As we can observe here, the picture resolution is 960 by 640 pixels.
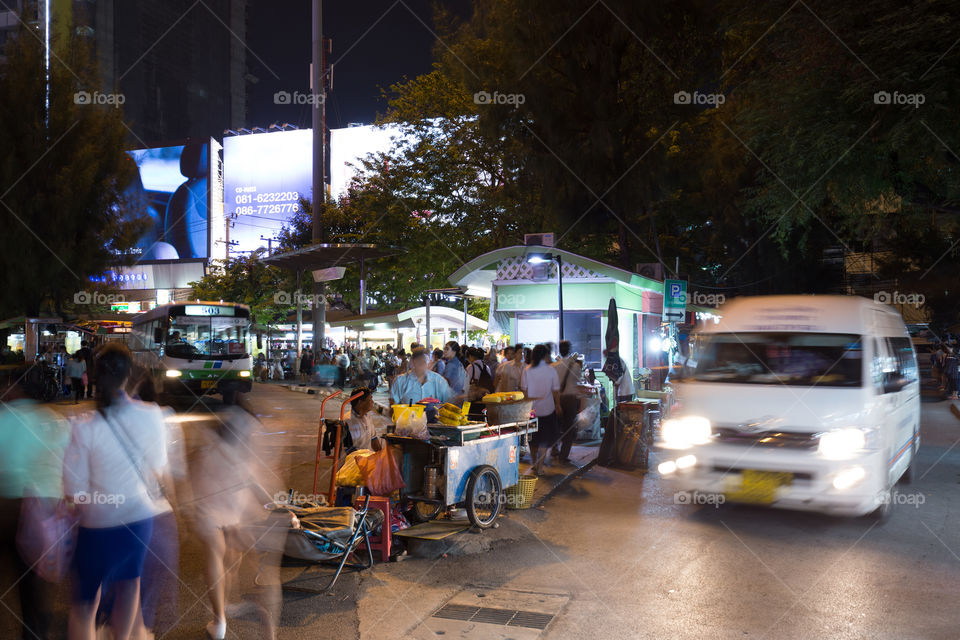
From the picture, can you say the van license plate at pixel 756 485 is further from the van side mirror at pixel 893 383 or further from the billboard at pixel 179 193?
the billboard at pixel 179 193

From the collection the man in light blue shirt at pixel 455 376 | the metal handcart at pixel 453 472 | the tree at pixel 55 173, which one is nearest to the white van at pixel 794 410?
the metal handcart at pixel 453 472

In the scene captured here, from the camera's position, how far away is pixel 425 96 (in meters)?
28.3

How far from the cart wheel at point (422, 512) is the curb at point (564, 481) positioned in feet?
4.71

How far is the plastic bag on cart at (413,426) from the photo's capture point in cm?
657

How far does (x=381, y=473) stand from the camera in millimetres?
6211

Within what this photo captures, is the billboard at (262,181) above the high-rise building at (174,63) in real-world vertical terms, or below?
below

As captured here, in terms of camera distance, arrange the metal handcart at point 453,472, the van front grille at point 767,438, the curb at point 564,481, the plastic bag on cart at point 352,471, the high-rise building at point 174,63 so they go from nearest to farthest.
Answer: the plastic bag on cart at point 352,471 < the metal handcart at point 453,472 < the van front grille at point 767,438 < the curb at point 564,481 < the high-rise building at point 174,63

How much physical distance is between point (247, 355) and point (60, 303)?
9539 millimetres

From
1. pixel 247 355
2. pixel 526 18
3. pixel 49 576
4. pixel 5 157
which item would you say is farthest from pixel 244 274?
pixel 49 576

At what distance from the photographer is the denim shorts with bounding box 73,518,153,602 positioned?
3209 millimetres

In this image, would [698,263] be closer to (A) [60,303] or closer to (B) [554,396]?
(B) [554,396]

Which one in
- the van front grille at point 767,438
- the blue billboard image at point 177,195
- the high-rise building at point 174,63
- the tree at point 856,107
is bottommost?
the van front grille at point 767,438

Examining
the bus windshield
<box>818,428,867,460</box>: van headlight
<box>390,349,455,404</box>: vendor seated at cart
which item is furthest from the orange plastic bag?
the bus windshield

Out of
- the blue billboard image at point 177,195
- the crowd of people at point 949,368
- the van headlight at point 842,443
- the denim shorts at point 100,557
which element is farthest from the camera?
the blue billboard image at point 177,195
